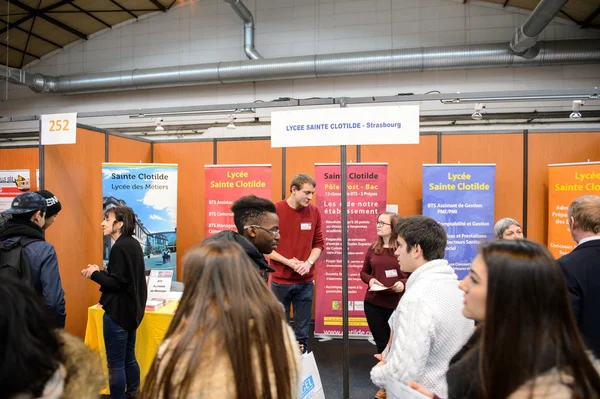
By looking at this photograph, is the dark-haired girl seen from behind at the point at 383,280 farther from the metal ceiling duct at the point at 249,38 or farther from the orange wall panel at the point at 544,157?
the metal ceiling duct at the point at 249,38

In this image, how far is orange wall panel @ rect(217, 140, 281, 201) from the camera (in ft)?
16.7

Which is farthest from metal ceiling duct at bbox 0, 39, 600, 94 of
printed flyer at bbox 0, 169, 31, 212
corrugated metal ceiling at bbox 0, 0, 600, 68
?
printed flyer at bbox 0, 169, 31, 212

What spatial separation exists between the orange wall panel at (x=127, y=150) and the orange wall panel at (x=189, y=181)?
18cm

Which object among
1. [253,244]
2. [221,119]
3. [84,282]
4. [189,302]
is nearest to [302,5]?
[221,119]

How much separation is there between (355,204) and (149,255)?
2.26m

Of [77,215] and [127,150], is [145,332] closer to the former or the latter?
[77,215]

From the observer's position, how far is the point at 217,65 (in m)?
6.98

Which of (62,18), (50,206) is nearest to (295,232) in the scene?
(50,206)

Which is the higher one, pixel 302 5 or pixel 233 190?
pixel 302 5

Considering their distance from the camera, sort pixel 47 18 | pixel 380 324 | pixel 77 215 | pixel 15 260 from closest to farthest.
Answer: pixel 15 260 → pixel 380 324 → pixel 77 215 → pixel 47 18

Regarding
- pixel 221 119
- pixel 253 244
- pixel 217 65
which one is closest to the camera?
pixel 253 244

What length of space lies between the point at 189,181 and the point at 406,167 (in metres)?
2.90

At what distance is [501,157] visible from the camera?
15.6 feet

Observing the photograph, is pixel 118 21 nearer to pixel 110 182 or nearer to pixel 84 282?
pixel 110 182
